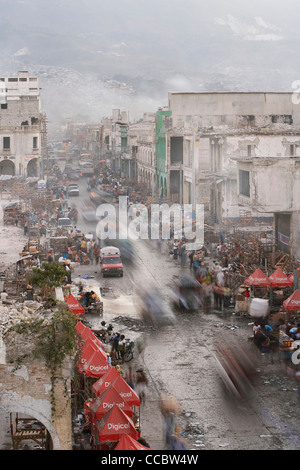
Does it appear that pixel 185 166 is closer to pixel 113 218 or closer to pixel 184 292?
pixel 113 218

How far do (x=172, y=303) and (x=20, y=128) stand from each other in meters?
54.3

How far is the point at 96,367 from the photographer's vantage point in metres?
17.9

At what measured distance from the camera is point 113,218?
174ft

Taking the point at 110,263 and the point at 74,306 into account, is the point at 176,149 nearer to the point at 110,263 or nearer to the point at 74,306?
the point at 110,263

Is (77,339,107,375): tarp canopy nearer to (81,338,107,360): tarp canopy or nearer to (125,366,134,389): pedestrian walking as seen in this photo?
(81,338,107,360): tarp canopy

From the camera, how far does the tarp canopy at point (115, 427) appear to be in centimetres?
1454

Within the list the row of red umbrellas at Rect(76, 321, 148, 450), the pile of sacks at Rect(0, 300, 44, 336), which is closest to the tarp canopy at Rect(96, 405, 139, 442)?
the row of red umbrellas at Rect(76, 321, 148, 450)

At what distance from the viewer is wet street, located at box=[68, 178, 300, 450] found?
16469mm

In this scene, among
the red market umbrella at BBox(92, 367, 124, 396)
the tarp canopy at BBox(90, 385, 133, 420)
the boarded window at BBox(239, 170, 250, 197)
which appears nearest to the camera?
the tarp canopy at BBox(90, 385, 133, 420)

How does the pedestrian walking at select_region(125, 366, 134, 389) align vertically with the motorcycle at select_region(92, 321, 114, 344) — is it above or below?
below

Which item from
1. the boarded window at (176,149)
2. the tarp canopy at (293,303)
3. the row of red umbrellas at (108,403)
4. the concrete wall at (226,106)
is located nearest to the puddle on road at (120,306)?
the tarp canopy at (293,303)

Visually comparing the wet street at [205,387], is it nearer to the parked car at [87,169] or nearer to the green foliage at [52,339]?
the green foliage at [52,339]

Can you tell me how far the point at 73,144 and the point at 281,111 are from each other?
364 ft

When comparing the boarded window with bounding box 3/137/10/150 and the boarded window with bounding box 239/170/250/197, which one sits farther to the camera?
the boarded window with bounding box 3/137/10/150
